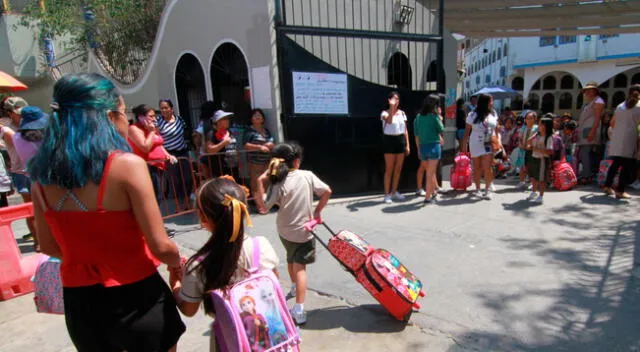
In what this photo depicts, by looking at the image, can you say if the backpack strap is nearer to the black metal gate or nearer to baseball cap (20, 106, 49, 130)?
baseball cap (20, 106, 49, 130)

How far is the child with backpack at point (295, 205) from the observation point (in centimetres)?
295

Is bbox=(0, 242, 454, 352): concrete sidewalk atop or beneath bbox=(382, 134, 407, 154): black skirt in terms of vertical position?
beneath

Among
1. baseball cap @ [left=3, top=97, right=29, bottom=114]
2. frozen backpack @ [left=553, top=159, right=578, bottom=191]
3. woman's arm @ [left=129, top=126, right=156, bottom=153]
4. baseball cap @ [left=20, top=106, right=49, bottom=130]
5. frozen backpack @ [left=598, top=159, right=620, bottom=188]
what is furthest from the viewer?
frozen backpack @ [left=553, top=159, right=578, bottom=191]

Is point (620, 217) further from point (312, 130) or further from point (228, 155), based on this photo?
point (228, 155)

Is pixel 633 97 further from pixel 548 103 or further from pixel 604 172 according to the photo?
pixel 548 103

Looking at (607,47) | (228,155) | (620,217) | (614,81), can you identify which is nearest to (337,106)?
(228,155)

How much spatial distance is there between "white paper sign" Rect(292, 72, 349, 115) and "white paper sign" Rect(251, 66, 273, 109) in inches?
16.5

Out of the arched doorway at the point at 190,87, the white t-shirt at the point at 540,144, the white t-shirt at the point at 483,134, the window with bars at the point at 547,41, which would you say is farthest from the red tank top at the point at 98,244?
the window with bars at the point at 547,41

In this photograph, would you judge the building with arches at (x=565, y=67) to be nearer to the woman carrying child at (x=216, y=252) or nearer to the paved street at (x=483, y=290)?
the paved street at (x=483, y=290)

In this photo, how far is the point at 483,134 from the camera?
20.5 feet

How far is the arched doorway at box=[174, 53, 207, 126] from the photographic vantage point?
8102 millimetres

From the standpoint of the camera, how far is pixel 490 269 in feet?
12.5

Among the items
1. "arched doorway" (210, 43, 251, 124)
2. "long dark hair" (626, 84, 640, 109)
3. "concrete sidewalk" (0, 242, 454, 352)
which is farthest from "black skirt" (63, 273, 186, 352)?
"long dark hair" (626, 84, 640, 109)

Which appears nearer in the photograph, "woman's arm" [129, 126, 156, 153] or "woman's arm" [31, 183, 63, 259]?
"woman's arm" [31, 183, 63, 259]
